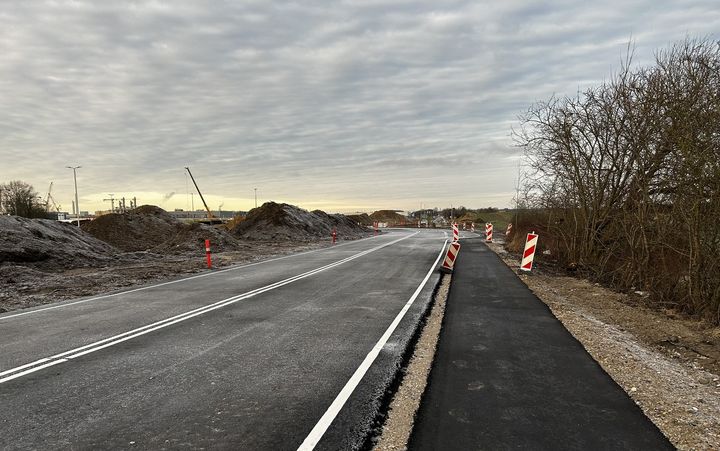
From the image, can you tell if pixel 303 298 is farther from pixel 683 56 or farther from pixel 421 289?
pixel 683 56

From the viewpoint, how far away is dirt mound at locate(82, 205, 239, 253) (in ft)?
89.1

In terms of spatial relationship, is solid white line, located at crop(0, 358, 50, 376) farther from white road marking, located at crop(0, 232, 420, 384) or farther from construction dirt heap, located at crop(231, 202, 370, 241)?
construction dirt heap, located at crop(231, 202, 370, 241)

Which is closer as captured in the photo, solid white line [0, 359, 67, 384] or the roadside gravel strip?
the roadside gravel strip

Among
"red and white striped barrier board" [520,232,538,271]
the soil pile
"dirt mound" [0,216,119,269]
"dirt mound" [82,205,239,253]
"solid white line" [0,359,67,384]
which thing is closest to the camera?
"solid white line" [0,359,67,384]

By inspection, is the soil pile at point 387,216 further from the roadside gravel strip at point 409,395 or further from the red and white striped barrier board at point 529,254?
the roadside gravel strip at point 409,395

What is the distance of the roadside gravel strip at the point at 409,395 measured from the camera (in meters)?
3.54

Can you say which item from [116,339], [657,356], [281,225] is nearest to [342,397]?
[116,339]

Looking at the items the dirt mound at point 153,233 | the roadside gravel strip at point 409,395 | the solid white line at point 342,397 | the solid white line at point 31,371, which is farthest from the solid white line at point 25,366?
the dirt mound at point 153,233

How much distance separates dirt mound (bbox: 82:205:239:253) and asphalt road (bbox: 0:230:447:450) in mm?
16982

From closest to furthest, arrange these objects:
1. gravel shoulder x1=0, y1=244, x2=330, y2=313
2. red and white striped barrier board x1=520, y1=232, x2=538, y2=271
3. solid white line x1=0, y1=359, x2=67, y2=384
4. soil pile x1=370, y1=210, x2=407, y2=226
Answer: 1. solid white line x1=0, y1=359, x2=67, y2=384
2. gravel shoulder x1=0, y1=244, x2=330, y2=313
3. red and white striped barrier board x1=520, y1=232, x2=538, y2=271
4. soil pile x1=370, y1=210, x2=407, y2=226

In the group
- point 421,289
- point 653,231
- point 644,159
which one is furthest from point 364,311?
point 644,159

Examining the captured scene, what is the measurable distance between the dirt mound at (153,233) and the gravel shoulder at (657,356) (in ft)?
70.3

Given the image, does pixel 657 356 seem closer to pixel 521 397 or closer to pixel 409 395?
pixel 521 397

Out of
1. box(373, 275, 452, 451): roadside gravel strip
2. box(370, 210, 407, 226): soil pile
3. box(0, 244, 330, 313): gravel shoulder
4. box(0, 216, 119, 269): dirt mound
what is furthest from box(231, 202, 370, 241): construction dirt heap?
box(370, 210, 407, 226): soil pile
